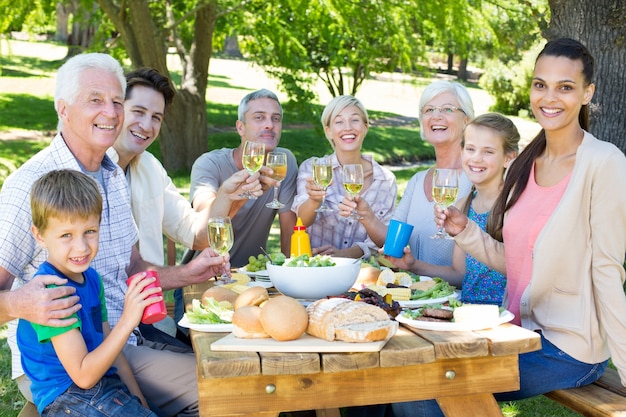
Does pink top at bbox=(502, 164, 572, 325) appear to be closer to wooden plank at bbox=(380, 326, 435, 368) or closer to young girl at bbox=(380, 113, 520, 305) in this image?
young girl at bbox=(380, 113, 520, 305)

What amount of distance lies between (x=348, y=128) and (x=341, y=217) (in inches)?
23.3

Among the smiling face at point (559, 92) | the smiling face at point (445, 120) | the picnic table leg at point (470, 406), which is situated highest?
the smiling face at point (559, 92)

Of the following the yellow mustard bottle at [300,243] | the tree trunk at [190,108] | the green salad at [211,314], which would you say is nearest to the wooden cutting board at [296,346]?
the green salad at [211,314]

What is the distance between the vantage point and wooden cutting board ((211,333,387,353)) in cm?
253

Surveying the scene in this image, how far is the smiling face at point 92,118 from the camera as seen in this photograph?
362 cm

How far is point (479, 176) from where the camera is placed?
4160mm

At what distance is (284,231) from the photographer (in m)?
5.28

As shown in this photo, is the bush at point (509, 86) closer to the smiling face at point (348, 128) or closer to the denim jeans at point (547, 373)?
the smiling face at point (348, 128)

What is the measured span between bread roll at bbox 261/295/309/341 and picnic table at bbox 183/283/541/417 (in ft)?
0.29

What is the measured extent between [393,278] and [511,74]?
2518 cm

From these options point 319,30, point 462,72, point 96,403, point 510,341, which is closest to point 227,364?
point 96,403

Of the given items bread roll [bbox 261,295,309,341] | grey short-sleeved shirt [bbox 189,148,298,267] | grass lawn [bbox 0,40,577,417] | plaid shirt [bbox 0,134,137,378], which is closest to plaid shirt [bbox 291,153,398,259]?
grey short-sleeved shirt [bbox 189,148,298,267]

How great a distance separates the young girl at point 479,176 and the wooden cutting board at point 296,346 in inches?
59.3

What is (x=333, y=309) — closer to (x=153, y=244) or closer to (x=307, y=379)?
(x=307, y=379)
